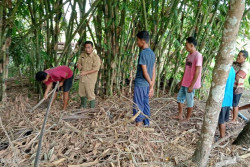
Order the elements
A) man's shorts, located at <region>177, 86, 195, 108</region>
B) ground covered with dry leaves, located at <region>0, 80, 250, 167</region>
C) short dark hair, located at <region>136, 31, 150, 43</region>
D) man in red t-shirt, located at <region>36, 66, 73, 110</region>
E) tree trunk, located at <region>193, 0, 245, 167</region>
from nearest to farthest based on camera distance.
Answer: tree trunk, located at <region>193, 0, 245, 167</region> < ground covered with dry leaves, located at <region>0, 80, 250, 167</region> < short dark hair, located at <region>136, 31, 150, 43</region> < man in red t-shirt, located at <region>36, 66, 73, 110</region> < man's shorts, located at <region>177, 86, 195, 108</region>

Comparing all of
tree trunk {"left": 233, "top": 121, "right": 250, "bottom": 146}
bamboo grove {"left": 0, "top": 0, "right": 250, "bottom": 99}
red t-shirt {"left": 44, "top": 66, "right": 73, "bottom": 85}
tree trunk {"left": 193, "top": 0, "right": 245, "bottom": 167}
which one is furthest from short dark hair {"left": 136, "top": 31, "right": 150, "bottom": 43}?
tree trunk {"left": 233, "top": 121, "right": 250, "bottom": 146}

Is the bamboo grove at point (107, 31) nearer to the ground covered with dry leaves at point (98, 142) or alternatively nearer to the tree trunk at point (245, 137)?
the ground covered with dry leaves at point (98, 142)

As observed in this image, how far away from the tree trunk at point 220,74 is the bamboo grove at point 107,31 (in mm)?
1538

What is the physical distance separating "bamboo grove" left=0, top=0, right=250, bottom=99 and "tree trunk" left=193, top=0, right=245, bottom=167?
5.04 feet

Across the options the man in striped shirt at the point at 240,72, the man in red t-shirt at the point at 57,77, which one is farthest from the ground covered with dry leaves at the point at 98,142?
the man in striped shirt at the point at 240,72

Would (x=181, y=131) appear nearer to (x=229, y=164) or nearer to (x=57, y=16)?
(x=229, y=164)

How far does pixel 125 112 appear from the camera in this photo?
9.67 ft

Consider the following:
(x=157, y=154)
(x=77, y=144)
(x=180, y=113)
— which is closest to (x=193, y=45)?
(x=180, y=113)

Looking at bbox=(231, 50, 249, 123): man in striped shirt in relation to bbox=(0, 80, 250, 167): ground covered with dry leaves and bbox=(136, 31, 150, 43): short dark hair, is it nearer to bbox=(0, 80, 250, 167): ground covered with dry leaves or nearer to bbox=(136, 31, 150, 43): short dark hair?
bbox=(0, 80, 250, 167): ground covered with dry leaves

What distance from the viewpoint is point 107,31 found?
3.32 metres

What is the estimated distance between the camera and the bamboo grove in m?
2.98

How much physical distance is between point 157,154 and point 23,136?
1444mm

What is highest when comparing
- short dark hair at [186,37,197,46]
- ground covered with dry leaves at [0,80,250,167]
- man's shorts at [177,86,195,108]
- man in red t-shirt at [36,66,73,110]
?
short dark hair at [186,37,197,46]

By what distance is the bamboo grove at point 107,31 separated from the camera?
298cm
